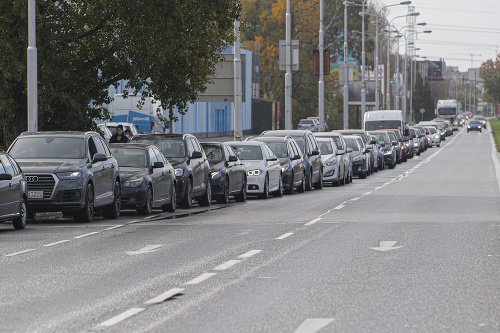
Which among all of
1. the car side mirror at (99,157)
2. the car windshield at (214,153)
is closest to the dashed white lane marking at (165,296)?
the car side mirror at (99,157)

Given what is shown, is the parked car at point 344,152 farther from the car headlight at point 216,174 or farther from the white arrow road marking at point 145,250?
the white arrow road marking at point 145,250

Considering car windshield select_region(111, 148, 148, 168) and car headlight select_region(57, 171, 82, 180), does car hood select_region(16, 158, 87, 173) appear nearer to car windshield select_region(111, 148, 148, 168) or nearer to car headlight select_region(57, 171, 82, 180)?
car headlight select_region(57, 171, 82, 180)

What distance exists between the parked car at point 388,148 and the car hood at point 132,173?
2951 cm

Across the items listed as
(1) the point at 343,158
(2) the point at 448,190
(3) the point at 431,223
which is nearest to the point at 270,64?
(1) the point at 343,158

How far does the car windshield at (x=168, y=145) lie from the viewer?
2377 centimetres

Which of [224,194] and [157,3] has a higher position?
[157,3]

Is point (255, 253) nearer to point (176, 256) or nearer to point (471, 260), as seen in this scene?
point (176, 256)

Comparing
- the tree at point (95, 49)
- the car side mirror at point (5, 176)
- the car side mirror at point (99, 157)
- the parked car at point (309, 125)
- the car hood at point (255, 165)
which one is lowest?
the car hood at point (255, 165)

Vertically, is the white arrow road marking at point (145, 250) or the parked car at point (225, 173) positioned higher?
the parked car at point (225, 173)

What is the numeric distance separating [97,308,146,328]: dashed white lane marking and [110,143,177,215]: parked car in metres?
12.0

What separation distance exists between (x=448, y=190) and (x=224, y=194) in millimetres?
7693

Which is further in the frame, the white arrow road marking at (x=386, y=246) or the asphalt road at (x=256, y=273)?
the white arrow road marking at (x=386, y=246)

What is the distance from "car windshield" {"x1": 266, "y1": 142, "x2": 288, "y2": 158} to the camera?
3031 cm

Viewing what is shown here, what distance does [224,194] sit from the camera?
82.4 feet
